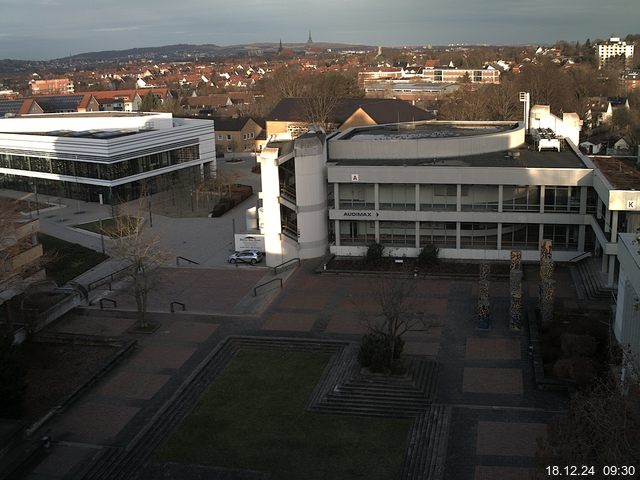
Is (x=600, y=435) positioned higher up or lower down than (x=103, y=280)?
higher up

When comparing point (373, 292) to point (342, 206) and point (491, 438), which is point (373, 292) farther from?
point (491, 438)

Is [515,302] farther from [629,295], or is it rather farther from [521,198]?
[521,198]

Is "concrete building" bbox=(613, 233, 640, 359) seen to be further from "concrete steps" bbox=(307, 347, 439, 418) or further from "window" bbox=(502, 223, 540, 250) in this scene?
"window" bbox=(502, 223, 540, 250)

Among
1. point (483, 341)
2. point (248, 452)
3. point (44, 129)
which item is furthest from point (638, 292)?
point (44, 129)

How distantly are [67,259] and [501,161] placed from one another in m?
27.9

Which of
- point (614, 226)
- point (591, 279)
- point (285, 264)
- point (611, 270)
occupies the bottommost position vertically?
point (285, 264)

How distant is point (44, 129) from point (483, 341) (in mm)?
58093

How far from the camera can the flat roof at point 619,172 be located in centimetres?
3575

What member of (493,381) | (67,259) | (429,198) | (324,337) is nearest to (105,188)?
(67,259)

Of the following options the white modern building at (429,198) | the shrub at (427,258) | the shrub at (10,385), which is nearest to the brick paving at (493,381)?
the shrub at (427,258)

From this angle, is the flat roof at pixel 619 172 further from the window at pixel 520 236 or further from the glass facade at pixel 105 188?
the glass facade at pixel 105 188

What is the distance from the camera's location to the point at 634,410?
14914mm

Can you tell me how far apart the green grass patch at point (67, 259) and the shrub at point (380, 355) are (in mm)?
21445

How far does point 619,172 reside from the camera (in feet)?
129
